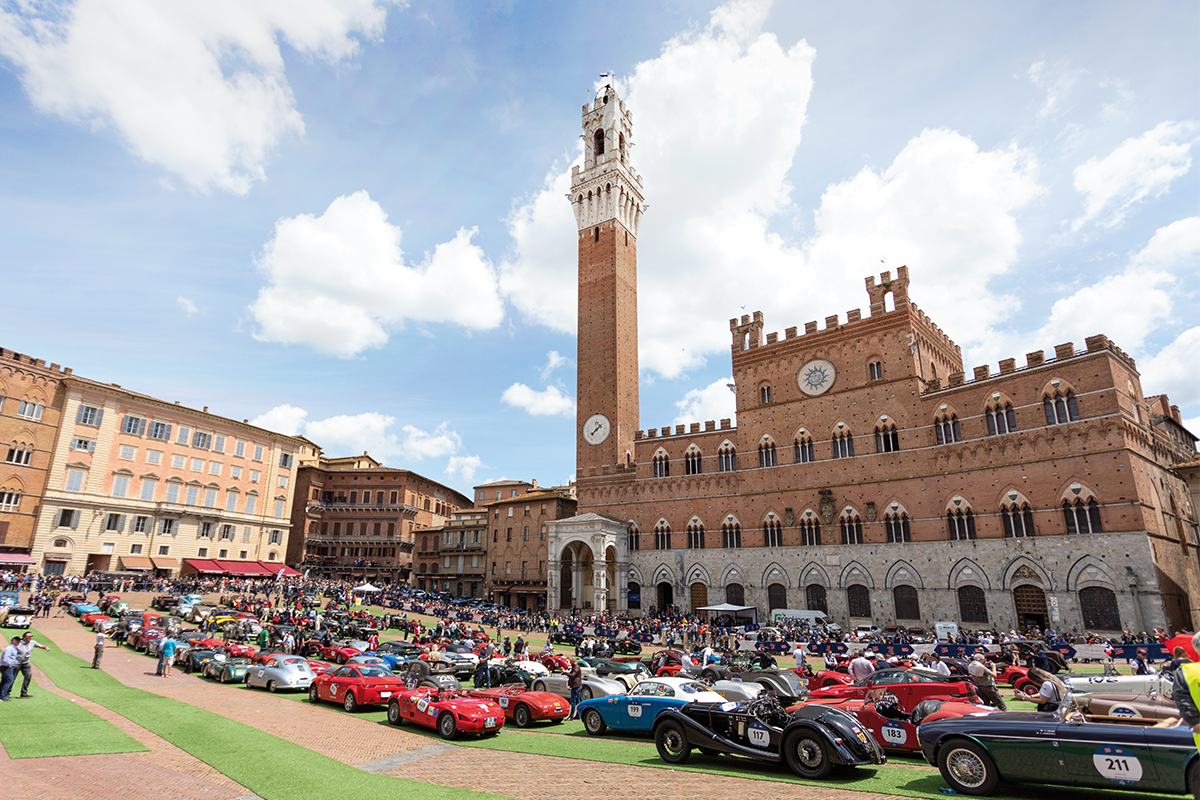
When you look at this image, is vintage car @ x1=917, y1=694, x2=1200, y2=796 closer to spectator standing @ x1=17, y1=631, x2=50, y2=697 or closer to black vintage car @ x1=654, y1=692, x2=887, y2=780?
black vintage car @ x1=654, y1=692, x2=887, y2=780

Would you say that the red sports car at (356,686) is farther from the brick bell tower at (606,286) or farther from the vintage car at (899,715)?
the brick bell tower at (606,286)

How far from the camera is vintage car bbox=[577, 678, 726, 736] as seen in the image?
13.1 m

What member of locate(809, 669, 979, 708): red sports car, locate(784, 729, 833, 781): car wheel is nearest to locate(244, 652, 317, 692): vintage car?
locate(784, 729, 833, 781): car wheel

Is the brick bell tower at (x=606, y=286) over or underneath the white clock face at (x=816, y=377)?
over

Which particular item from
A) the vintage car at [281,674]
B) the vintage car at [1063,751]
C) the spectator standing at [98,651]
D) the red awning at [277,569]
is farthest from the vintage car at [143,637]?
the red awning at [277,569]

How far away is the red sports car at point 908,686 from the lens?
1331cm

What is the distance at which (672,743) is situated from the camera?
431 inches

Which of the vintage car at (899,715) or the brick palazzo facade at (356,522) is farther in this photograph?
the brick palazzo facade at (356,522)

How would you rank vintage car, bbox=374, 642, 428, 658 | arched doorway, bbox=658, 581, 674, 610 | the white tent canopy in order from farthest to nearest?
arched doorway, bbox=658, 581, 674, 610, the white tent canopy, vintage car, bbox=374, 642, 428, 658

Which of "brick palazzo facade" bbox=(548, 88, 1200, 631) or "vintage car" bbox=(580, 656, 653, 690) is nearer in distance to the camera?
"vintage car" bbox=(580, 656, 653, 690)

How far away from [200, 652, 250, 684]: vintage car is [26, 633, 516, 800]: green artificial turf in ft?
10.9

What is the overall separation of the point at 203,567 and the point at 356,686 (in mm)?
44071

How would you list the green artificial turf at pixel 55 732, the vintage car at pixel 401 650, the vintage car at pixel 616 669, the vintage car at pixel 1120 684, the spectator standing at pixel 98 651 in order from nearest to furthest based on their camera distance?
the green artificial turf at pixel 55 732
the vintage car at pixel 1120 684
the vintage car at pixel 616 669
the spectator standing at pixel 98 651
the vintage car at pixel 401 650

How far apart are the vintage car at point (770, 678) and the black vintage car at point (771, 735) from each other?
5815 millimetres
